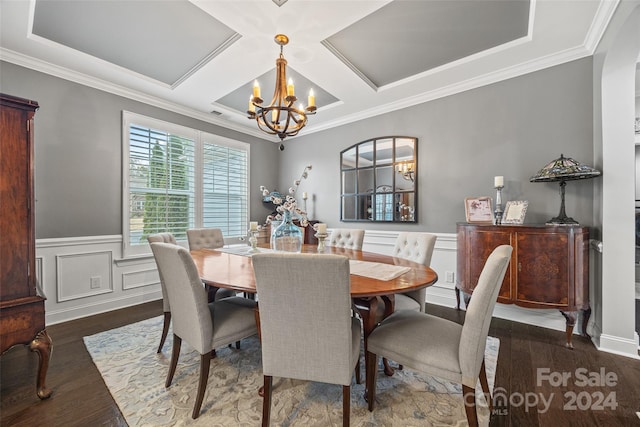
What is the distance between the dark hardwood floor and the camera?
1452mm

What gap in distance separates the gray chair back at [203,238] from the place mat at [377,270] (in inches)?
74.1

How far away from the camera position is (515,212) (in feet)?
8.45

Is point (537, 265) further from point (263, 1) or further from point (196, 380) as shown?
point (263, 1)

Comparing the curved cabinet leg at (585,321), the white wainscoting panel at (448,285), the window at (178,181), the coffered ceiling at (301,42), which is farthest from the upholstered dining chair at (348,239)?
the window at (178,181)

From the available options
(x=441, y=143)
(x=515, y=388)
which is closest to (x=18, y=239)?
(x=515, y=388)

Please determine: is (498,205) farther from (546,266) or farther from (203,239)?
(203,239)

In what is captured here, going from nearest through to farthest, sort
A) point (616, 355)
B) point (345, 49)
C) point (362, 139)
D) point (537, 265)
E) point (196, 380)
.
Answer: point (196, 380), point (616, 355), point (537, 265), point (345, 49), point (362, 139)

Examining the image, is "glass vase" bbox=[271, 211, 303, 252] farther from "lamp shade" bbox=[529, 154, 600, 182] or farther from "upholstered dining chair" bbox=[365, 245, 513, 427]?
"lamp shade" bbox=[529, 154, 600, 182]

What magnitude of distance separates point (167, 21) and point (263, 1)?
885 millimetres

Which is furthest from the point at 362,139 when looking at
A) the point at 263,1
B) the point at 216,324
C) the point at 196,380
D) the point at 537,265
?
the point at 196,380

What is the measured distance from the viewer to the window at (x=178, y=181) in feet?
10.7

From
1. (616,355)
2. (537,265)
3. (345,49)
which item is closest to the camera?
(616,355)

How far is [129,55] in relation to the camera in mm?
2557

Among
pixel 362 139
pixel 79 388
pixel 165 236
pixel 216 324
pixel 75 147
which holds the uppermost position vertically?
pixel 362 139
